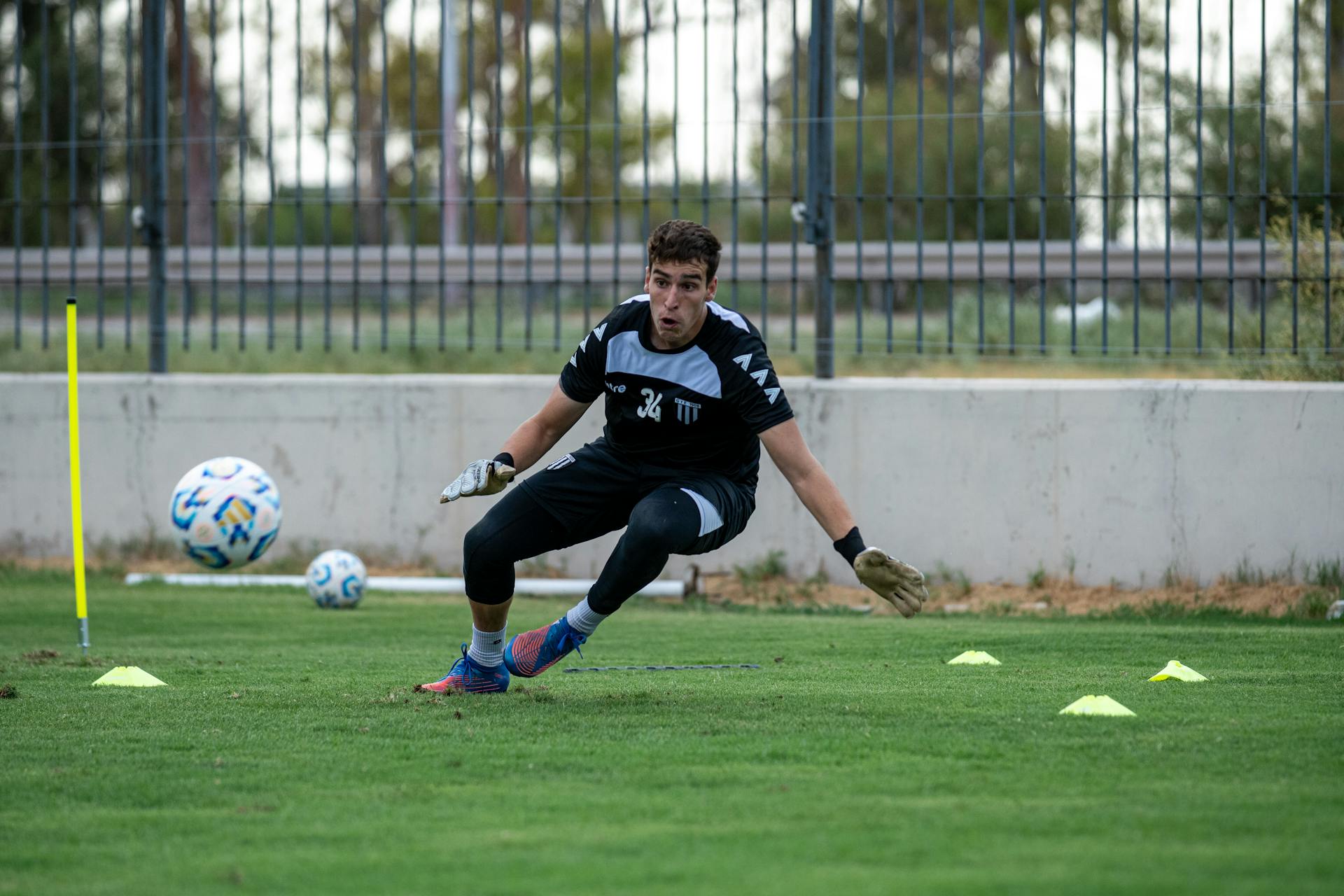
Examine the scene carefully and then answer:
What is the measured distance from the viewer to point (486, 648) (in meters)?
5.83

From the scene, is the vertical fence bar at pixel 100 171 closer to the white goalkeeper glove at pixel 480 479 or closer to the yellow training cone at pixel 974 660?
the white goalkeeper glove at pixel 480 479

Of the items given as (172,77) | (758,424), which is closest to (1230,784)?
(758,424)

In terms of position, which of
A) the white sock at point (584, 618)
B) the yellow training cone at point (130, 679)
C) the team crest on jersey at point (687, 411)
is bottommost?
the yellow training cone at point (130, 679)

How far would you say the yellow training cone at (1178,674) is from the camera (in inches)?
236

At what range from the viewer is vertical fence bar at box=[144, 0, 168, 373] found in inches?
450

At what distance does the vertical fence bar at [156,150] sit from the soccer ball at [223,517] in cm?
373

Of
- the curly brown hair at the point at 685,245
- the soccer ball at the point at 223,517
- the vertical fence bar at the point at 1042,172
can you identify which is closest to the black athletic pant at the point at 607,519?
the curly brown hair at the point at 685,245

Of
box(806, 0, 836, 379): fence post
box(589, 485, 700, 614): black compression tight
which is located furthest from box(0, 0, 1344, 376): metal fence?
box(589, 485, 700, 614): black compression tight

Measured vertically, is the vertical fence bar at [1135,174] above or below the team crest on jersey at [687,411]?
above

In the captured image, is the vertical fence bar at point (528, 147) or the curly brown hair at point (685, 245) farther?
the vertical fence bar at point (528, 147)

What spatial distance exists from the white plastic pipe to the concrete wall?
0.98 ft

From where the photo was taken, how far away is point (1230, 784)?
4047 mm

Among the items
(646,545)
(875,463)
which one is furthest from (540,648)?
(875,463)

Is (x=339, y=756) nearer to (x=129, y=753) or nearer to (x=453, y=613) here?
(x=129, y=753)
